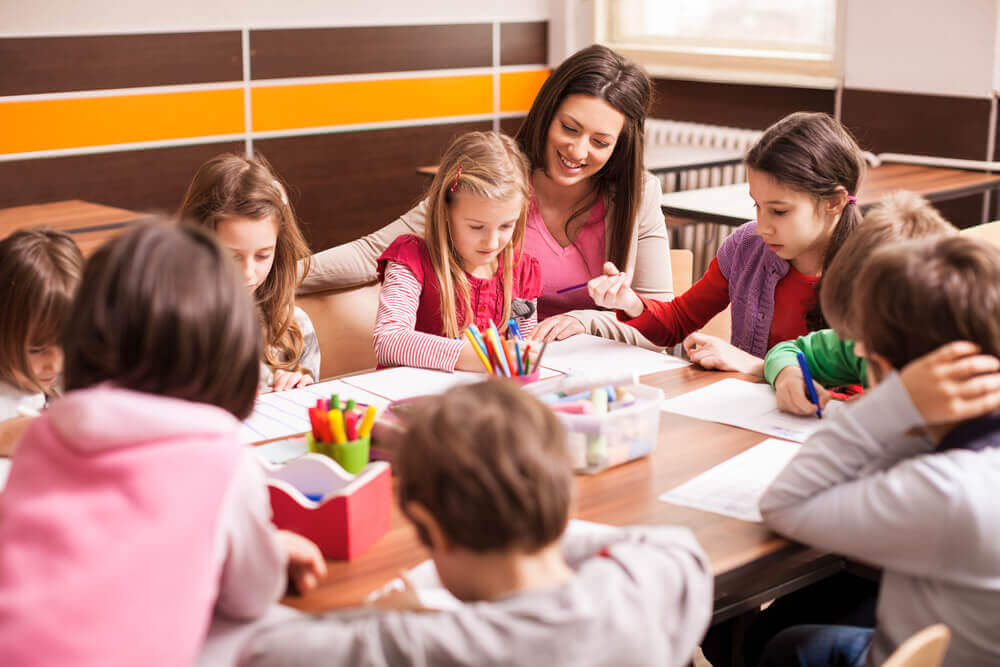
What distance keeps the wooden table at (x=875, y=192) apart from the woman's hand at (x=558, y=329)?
127 cm

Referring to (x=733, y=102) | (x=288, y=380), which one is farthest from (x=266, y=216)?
(x=733, y=102)

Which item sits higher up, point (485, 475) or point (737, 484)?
point (485, 475)

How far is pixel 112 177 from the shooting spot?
4465mm

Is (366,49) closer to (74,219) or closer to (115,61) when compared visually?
(115,61)

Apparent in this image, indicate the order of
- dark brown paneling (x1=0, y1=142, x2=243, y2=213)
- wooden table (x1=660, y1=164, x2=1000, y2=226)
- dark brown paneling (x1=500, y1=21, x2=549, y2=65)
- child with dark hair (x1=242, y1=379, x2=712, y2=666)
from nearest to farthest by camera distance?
child with dark hair (x1=242, y1=379, x2=712, y2=666) < wooden table (x1=660, y1=164, x2=1000, y2=226) < dark brown paneling (x1=0, y1=142, x2=243, y2=213) < dark brown paneling (x1=500, y1=21, x2=549, y2=65)

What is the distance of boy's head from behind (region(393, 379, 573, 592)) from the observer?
2.91ft

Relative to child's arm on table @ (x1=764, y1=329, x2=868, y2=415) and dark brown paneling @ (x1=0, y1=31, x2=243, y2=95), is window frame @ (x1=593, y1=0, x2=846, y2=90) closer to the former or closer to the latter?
dark brown paneling @ (x1=0, y1=31, x2=243, y2=95)

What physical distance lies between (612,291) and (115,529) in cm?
138

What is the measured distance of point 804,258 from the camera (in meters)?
2.16

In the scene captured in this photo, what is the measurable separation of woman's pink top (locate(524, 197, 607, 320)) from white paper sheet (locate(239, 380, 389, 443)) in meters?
0.86

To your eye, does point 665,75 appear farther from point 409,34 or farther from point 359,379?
point 359,379

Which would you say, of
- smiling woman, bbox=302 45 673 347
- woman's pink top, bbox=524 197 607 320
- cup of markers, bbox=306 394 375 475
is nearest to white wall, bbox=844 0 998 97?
smiling woman, bbox=302 45 673 347

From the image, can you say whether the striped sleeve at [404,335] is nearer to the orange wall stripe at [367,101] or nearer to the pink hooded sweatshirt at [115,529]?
Result: the pink hooded sweatshirt at [115,529]

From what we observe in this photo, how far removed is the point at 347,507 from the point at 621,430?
44 centimetres
